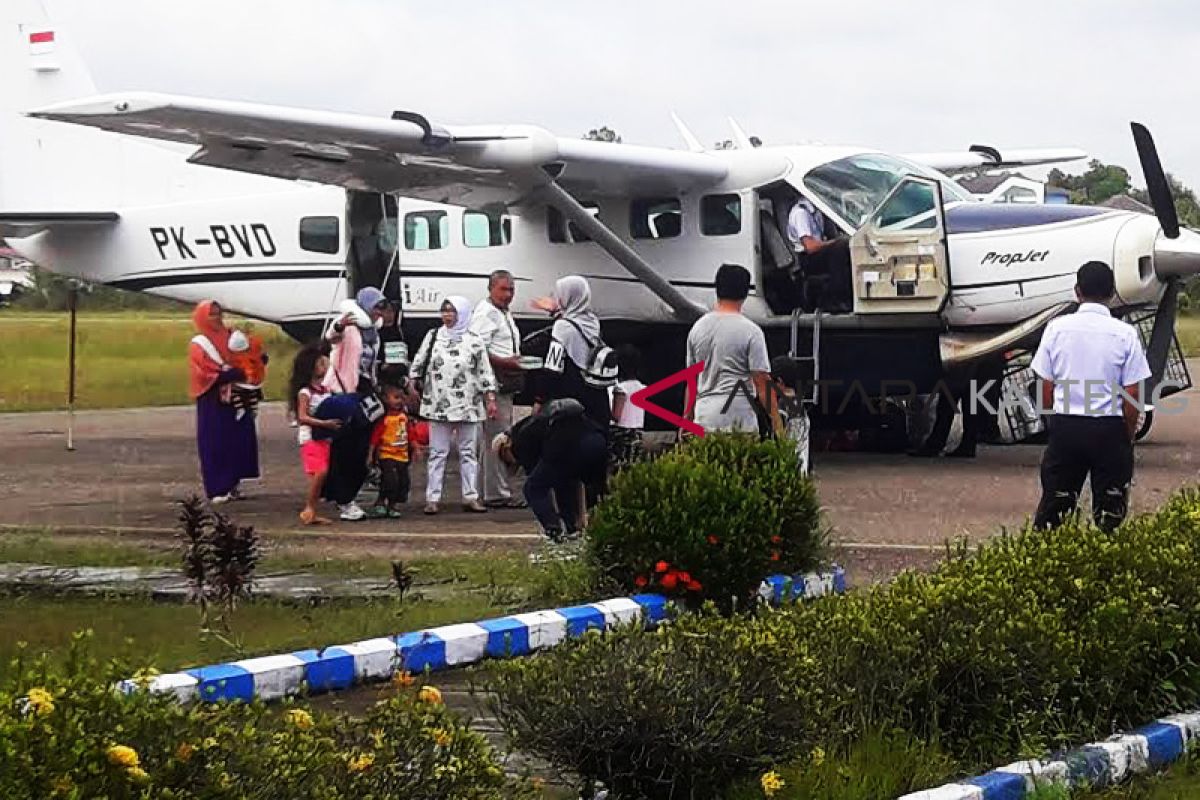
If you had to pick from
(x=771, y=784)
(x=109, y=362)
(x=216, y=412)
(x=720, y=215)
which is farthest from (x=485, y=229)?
(x=109, y=362)

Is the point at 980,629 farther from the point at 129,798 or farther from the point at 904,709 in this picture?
→ the point at 129,798

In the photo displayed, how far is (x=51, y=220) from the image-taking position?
21.0m

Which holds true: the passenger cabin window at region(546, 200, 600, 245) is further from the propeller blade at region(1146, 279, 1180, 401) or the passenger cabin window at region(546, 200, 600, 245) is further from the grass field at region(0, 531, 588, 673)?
the grass field at region(0, 531, 588, 673)

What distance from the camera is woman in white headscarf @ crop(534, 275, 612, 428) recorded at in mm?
11250

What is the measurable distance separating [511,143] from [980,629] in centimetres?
1044

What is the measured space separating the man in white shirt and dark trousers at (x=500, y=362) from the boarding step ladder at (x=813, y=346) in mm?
3061

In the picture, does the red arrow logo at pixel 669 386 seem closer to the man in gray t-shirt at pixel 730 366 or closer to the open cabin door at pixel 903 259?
the man in gray t-shirt at pixel 730 366

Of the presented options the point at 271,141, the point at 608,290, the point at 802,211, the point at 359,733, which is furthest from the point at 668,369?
the point at 359,733

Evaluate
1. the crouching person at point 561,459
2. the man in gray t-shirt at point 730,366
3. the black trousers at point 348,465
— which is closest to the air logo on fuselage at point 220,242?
the black trousers at point 348,465

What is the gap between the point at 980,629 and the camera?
596 centimetres

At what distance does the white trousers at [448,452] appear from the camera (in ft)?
45.0

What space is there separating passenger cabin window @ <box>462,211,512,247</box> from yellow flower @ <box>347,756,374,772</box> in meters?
14.3

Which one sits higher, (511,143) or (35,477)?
(511,143)

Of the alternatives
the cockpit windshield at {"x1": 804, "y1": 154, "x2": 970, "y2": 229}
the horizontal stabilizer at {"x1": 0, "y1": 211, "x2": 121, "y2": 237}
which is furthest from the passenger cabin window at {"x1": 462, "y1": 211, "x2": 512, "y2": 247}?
the horizontal stabilizer at {"x1": 0, "y1": 211, "x2": 121, "y2": 237}
